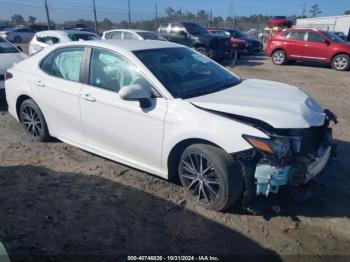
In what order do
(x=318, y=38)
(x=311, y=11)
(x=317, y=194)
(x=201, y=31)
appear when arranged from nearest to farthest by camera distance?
(x=317, y=194), (x=318, y=38), (x=201, y=31), (x=311, y=11)

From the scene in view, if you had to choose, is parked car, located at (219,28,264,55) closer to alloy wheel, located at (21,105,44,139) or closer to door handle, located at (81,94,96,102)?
alloy wheel, located at (21,105,44,139)

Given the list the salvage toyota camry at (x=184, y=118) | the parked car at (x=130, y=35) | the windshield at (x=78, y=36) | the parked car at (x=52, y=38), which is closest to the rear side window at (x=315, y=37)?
the parked car at (x=130, y=35)

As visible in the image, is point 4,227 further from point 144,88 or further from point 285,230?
point 285,230

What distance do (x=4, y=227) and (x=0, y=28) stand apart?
34.0m

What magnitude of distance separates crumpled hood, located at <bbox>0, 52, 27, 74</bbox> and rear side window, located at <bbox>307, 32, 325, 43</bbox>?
39.5ft

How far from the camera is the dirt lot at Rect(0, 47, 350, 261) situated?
3.00 m

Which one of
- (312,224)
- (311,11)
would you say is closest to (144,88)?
(312,224)

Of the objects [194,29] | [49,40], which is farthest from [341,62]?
[49,40]

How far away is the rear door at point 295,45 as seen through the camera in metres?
15.0

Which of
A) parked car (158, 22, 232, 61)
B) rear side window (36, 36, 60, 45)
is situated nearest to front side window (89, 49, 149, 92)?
rear side window (36, 36, 60, 45)

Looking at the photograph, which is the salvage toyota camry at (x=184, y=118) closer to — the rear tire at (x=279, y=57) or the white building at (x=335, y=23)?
the rear tire at (x=279, y=57)

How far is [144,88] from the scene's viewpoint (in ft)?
11.8

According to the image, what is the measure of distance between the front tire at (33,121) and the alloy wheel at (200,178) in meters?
2.53

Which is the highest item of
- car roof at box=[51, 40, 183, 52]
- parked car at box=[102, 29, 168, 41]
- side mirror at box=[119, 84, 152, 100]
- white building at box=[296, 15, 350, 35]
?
car roof at box=[51, 40, 183, 52]
